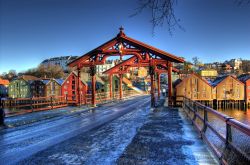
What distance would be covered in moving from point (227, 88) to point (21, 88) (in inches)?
2813

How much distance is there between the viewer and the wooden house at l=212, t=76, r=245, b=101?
58.5 meters

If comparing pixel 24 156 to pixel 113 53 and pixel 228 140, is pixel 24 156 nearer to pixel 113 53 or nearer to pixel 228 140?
pixel 228 140

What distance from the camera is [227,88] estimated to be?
195ft

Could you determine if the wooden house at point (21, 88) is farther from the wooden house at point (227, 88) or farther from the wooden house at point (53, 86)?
the wooden house at point (227, 88)

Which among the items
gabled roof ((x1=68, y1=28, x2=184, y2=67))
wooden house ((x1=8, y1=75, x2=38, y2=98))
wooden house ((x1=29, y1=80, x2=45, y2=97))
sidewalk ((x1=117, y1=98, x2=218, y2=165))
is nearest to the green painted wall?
wooden house ((x1=8, y1=75, x2=38, y2=98))

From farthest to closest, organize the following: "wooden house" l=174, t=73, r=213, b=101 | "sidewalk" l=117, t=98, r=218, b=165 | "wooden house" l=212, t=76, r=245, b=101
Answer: "wooden house" l=212, t=76, r=245, b=101, "wooden house" l=174, t=73, r=213, b=101, "sidewalk" l=117, t=98, r=218, b=165

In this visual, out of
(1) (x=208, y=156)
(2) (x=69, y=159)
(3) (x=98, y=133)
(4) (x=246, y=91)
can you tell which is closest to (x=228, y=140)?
(1) (x=208, y=156)

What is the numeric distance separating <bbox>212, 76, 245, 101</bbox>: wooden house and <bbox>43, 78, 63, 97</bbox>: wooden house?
43864 millimetres

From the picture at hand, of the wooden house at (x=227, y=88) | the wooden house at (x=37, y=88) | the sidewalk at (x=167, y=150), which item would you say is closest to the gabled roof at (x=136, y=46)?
the sidewalk at (x=167, y=150)

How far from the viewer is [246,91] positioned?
2490 inches

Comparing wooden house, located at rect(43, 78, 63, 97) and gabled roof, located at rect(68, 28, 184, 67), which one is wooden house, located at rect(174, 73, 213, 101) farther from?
wooden house, located at rect(43, 78, 63, 97)

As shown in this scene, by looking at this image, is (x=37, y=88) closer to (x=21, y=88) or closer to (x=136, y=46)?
(x=21, y=88)

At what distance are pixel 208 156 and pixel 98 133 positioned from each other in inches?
180

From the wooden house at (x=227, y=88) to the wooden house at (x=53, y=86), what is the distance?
43.9 metres
